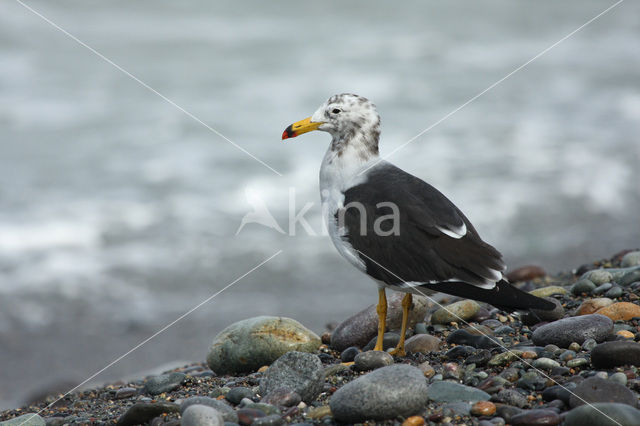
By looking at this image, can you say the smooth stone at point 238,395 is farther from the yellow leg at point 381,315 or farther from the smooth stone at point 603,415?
the smooth stone at point 603,415

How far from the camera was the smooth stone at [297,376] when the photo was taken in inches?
137

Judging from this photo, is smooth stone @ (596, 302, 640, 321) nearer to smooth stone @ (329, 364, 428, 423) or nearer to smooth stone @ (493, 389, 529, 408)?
smooth stone @ (493, 389, 529, 408)

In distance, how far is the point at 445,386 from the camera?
3.39m

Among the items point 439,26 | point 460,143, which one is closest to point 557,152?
point 460,143

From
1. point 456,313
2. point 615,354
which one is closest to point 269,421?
point 615,354

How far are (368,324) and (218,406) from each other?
1624 millimetres

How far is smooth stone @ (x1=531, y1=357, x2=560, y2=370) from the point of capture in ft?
11.8

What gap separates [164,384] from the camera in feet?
13.8

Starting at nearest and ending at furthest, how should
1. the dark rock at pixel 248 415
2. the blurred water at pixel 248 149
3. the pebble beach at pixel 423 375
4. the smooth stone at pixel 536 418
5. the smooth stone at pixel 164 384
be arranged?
the smooth stone at pixel 536 418, the pebble beach at pixel 423 375, the dark rock at pixel 248 415, the smooth stone at pixel 164 384, the blurred water at pixel 248 149

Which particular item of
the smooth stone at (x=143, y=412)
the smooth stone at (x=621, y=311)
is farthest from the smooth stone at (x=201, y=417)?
the smooth stone at (x=621, y=311)

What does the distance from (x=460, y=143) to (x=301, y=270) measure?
459 centimetres

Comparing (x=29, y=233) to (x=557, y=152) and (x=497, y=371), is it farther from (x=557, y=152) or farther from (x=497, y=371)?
(x=557, y=152)

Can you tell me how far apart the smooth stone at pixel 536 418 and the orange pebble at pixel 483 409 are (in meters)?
0.12

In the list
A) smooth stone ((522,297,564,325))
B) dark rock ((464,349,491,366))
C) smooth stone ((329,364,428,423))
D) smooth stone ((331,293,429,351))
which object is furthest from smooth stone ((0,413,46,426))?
smooth stone ((522,297,564,325))
